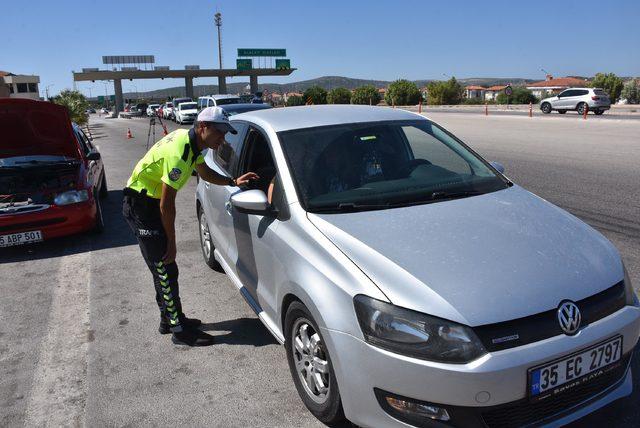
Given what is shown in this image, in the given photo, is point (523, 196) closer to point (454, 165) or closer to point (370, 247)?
point (454, 165)

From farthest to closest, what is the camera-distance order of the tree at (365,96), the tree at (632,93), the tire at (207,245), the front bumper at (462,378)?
the tree at (632,93), the tree at (365,96), the tire at (207,245), the front bumper at (462,378)

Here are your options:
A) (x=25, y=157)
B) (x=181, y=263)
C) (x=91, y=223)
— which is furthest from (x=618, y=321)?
(x=25, y=157)

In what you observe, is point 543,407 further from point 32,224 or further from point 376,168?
point 32,224

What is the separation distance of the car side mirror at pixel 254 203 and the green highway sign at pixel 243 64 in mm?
74240

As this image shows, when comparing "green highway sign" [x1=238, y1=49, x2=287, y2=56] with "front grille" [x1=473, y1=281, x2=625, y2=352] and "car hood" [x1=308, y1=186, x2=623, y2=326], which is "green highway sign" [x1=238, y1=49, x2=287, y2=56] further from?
"front grille" [x1=473, y1=281, x2=625, y2=352]

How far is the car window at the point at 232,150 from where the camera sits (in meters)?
4.25

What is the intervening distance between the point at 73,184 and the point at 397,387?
5717mm

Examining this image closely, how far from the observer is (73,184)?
21.8ft

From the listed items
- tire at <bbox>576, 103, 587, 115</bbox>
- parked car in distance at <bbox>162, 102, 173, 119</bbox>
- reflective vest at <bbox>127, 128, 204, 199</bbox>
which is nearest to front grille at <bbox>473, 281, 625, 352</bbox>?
reflective vest at <bbox>127, 128, 204, 199</bbox>

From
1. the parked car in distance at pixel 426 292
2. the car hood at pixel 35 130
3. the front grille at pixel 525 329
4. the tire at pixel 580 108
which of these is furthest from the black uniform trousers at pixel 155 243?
the tire at pixel 580 108

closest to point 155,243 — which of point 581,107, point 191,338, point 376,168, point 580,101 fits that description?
point 191,338

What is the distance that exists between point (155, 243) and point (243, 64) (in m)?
74.5

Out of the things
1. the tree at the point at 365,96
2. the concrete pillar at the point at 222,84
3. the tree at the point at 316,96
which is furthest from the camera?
the concrete pillar at the point at 222,84

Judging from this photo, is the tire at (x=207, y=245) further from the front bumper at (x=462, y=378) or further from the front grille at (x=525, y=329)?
the front grille at (x=525, y=329)
